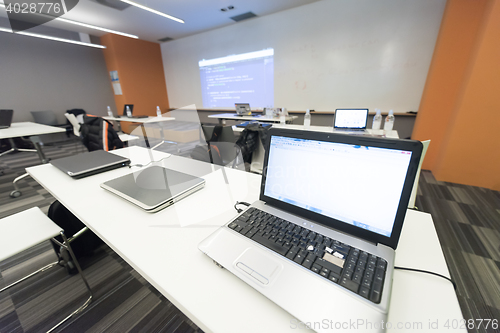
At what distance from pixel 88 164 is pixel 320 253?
1.26 metres

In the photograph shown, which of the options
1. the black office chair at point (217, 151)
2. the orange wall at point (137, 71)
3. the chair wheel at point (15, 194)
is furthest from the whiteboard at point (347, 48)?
the chair wheel at point (15, 194)

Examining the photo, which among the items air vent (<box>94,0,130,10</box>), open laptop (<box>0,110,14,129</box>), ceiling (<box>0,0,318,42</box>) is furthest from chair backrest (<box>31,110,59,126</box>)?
air vent (<box>94,0,130,10</box>)

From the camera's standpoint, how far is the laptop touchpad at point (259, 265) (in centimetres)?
43

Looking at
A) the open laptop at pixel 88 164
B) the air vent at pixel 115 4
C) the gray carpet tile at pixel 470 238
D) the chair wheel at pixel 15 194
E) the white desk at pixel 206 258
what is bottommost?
the gray carpet tile at pixel 470 238

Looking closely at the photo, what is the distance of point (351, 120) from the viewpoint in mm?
2566

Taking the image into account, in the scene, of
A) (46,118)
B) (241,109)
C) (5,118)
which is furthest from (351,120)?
(46,118)

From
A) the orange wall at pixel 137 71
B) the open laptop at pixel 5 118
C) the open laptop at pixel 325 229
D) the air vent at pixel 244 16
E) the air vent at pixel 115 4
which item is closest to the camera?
the open laptop at pixel 325 229

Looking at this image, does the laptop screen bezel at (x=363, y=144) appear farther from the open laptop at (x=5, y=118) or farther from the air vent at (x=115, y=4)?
the air vent at (x=115, y=4)

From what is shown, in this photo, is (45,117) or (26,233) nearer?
(26,233)

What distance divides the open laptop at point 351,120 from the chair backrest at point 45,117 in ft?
23.0

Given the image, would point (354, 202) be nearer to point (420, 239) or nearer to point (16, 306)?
point (420, 239)

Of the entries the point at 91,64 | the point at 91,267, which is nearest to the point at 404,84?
the point at 91,267

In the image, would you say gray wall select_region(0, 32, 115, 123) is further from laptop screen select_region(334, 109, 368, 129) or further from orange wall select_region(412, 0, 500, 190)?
orange wall select_region(412, 0, 500, 190)

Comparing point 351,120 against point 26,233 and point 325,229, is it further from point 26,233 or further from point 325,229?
point 26,233
